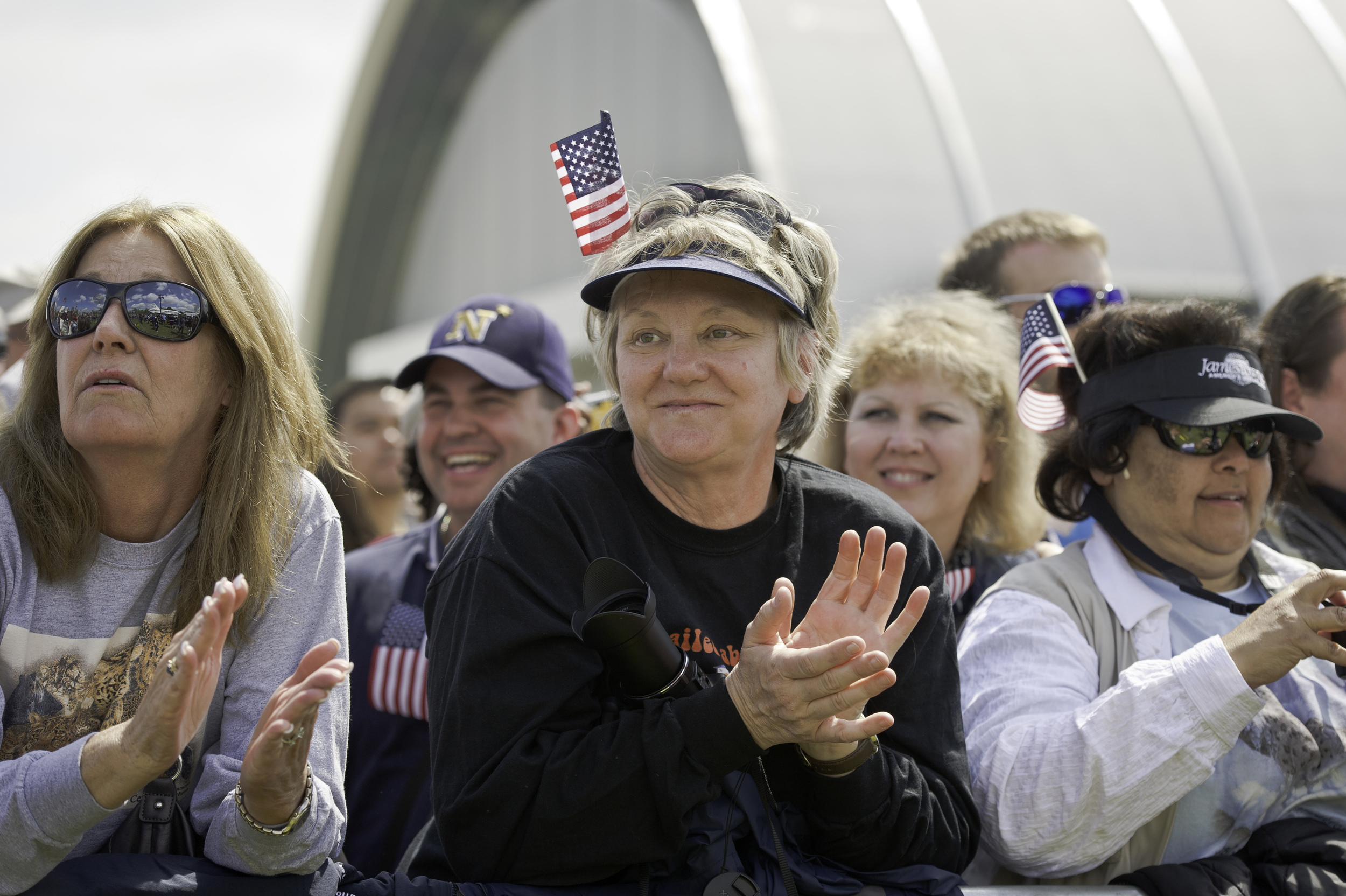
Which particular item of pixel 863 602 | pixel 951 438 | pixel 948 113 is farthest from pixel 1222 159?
pixel 863 602

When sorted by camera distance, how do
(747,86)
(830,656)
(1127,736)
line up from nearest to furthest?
(830,656), (1127,736), (747,86)

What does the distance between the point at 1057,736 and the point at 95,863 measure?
6.18ft

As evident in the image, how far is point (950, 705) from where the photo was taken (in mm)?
2389

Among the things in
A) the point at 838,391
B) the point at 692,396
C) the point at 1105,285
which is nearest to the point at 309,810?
the point at 692,396

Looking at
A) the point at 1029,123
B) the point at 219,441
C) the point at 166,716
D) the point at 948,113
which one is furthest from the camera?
the point at 1029,123

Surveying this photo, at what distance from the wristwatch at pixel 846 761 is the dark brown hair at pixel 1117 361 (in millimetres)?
1277

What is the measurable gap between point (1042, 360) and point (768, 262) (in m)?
1.09

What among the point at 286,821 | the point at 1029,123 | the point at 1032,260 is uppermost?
the point at 1029,123

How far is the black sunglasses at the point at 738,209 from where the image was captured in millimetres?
2453

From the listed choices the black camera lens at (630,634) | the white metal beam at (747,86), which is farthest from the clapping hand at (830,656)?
the white metal beam at (747,86)

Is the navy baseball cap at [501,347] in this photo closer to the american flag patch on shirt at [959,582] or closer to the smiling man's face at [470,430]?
the smiling man's face at [470,430]

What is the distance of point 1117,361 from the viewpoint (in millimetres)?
3045

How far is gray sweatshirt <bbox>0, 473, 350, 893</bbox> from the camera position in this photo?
1832mm

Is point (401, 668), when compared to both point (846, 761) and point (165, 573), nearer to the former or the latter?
point (165, 573)
